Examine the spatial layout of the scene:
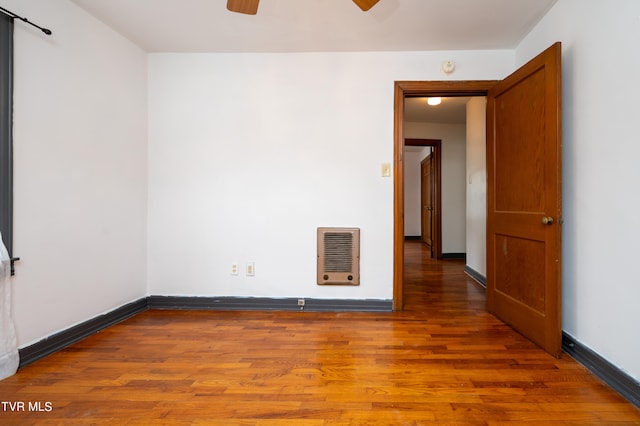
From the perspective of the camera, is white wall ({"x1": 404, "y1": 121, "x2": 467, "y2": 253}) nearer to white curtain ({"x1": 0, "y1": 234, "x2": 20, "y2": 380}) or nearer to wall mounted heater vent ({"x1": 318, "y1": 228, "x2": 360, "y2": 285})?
wall mounted heater vent ({"x1": 318, "y1": 228, "x2": 360, "y2": 285})

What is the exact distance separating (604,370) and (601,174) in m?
1.06

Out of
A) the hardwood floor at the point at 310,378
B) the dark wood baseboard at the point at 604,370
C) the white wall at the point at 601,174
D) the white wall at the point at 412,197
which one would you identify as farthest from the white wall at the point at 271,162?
the white wall at the point at 412,197

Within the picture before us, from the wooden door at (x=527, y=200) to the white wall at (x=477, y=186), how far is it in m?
1.02

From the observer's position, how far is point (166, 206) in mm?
2750

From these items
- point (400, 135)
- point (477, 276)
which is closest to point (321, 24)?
point (400, 135)

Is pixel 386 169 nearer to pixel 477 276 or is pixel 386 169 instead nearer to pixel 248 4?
pixel 248 4

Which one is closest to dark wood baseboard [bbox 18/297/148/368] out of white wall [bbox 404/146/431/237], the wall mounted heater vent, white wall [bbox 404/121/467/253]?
the wall mounted heater vent

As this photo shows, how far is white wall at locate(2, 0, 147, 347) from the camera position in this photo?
69.4 inches

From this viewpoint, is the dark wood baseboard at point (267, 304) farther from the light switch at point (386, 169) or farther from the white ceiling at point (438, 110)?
the white ceiling at point (438, 110)

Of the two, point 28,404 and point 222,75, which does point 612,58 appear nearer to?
point 222,75

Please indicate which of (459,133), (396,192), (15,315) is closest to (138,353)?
(15,315)

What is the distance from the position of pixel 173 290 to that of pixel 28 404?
1.37m

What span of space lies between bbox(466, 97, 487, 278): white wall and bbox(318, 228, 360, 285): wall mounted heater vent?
1.72 meters

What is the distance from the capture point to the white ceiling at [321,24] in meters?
2.03
